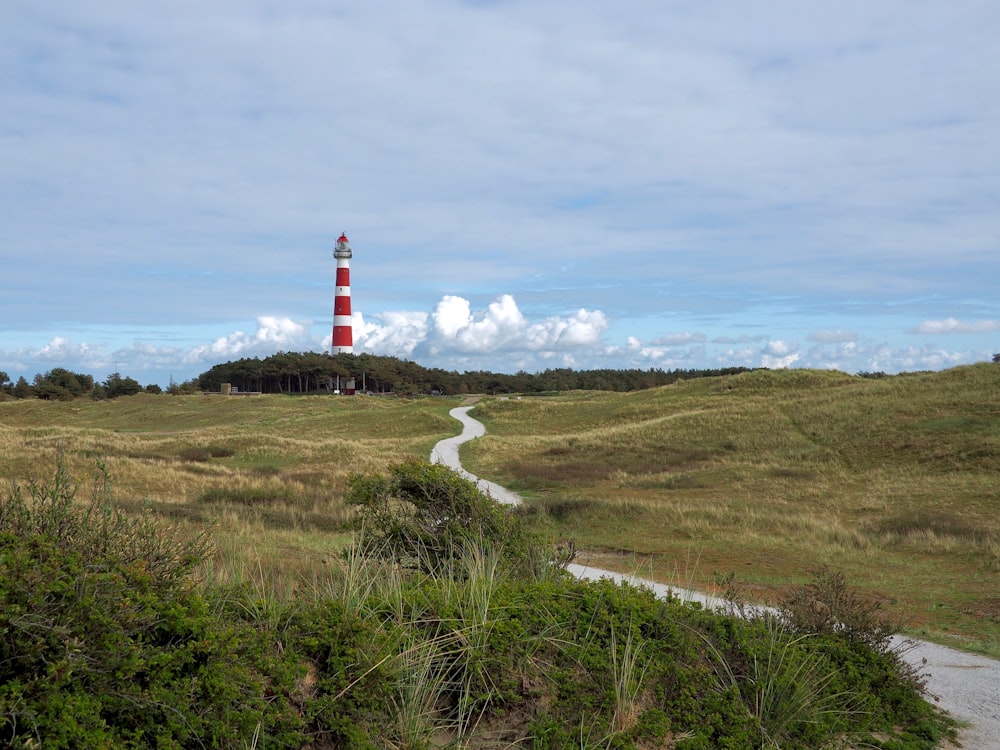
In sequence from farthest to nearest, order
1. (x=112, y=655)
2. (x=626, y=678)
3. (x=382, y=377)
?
(x=382, y=377), (x=626, y=678), (x=112, y=655)

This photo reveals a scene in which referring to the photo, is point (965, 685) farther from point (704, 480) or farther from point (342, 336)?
point (342, 336)

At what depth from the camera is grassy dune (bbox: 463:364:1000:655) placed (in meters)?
14.2

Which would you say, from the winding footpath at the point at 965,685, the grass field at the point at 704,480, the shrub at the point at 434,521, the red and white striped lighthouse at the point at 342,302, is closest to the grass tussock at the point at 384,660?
the winding footpath at the point at 965,685

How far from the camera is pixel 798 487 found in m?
28.3

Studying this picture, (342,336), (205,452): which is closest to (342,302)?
(342,336)

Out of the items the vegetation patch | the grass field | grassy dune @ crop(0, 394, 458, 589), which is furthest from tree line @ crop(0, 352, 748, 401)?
the vegetation patch

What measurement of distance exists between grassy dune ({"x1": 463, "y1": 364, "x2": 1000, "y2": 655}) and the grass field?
9 cm

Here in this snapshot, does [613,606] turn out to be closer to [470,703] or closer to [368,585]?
[470,703]

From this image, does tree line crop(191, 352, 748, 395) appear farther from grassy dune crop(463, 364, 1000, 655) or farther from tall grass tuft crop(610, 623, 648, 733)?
tall grass tuft crop(610, 623, 648, 733)

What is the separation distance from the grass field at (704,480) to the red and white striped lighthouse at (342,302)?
84.7 feet

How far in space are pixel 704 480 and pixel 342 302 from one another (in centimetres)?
6375

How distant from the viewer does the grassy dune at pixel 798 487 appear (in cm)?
1417

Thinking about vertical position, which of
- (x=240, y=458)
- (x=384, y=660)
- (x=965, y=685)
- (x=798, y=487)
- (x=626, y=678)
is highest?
(x=384, y=660)

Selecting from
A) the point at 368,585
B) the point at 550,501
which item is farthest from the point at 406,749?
the point at 550,501
